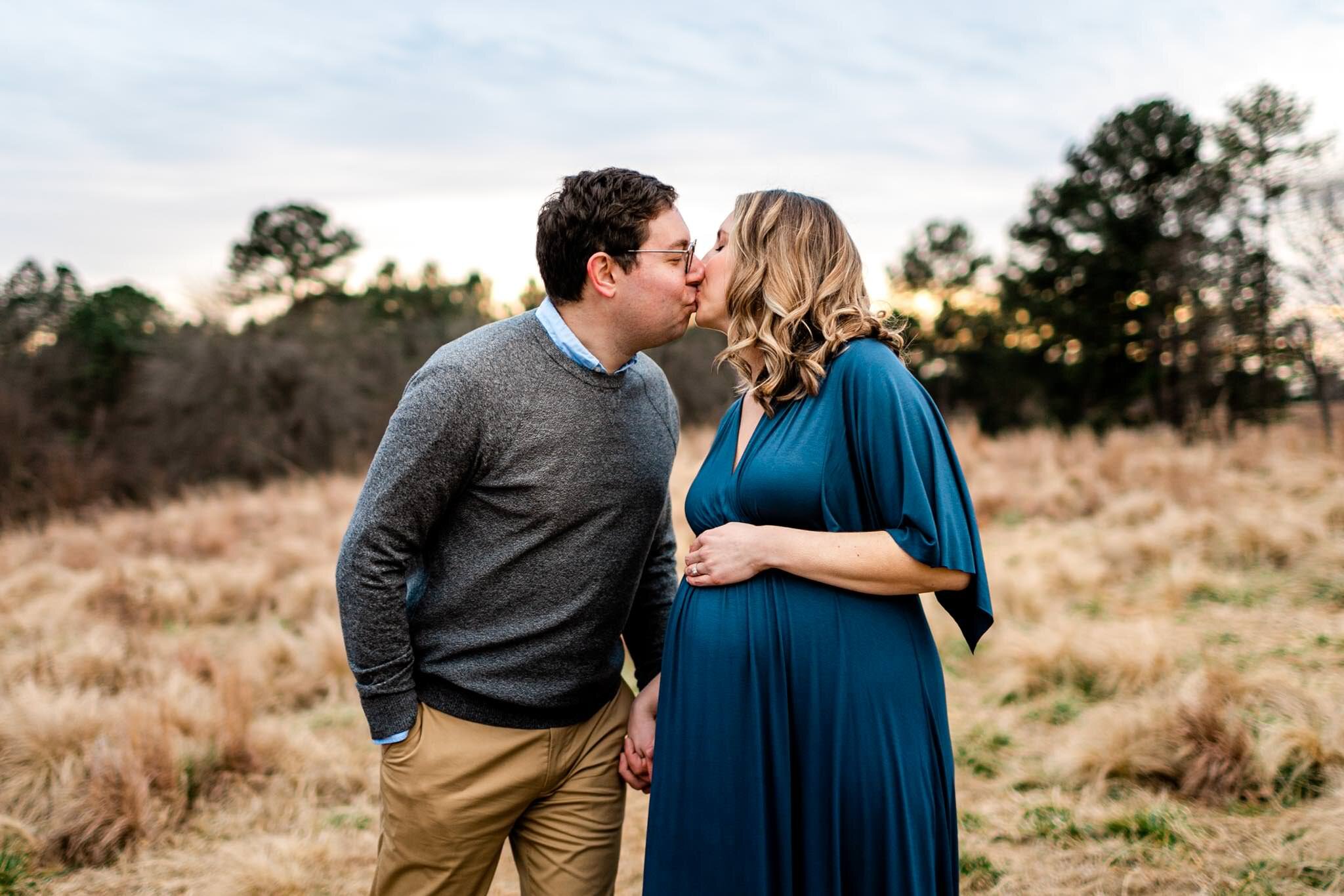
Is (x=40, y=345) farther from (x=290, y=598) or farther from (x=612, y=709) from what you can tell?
(x=612, y=709)

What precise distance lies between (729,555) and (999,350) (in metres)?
30.9

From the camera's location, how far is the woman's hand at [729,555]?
6.89 feet

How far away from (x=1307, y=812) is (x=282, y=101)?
13566mm

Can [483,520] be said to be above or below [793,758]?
above

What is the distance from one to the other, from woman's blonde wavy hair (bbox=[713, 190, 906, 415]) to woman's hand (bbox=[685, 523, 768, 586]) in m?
0.30

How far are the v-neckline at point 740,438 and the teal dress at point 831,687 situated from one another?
0.04m

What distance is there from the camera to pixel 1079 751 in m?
Result: 4.51

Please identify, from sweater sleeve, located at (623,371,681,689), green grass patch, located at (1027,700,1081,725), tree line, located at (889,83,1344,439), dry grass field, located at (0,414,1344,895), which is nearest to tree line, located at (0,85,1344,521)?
tree line, located at (889,83,1344,439)

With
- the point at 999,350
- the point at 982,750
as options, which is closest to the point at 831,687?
the point at 982,750

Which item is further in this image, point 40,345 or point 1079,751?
point 40,345

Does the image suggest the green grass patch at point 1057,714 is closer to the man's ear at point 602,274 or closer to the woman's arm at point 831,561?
the woman's arm at point 831,561

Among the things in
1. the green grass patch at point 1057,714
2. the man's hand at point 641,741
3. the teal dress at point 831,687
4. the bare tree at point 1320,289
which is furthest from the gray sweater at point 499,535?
the bare tree at point 1320,289

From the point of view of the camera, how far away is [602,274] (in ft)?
7.79

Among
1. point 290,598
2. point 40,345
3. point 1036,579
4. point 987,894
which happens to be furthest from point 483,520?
point 40,345
